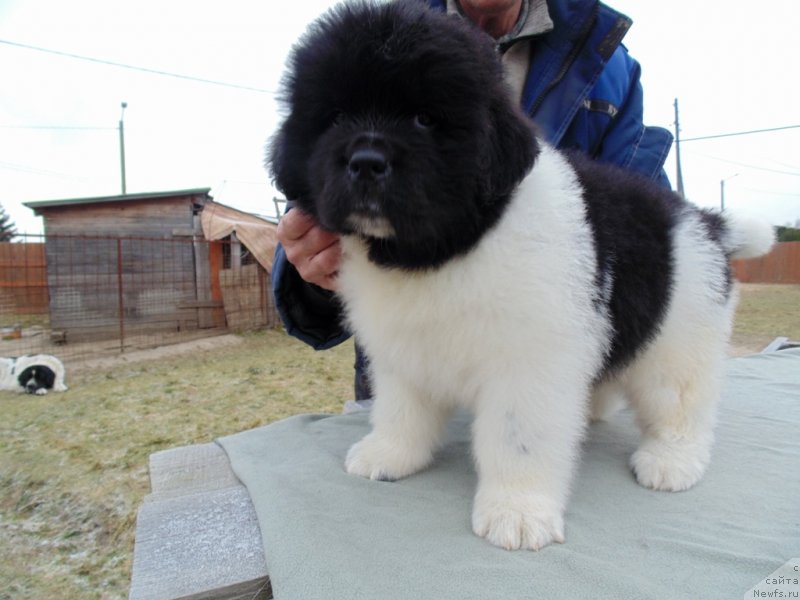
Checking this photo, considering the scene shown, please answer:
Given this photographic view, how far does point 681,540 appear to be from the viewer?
5.19 feet

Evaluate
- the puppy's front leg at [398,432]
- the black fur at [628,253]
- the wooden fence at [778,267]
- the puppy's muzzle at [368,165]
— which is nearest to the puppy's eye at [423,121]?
the puppy's muzzle at [368,165]

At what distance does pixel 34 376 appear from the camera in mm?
7711

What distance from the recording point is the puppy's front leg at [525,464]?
1560 mm

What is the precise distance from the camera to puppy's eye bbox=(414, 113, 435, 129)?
1.47 meters

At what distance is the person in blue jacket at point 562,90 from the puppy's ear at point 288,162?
63cm

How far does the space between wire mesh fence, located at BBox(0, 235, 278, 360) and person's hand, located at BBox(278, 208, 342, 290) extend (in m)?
9.66

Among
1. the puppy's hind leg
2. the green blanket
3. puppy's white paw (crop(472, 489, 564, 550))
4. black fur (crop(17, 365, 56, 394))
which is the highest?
the puppy's hind leg

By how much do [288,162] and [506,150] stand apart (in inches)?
26.7

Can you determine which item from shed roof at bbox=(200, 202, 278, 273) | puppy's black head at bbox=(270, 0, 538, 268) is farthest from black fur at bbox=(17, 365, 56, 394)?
puppy's black head at bbox=(270, 0, 538, 268)

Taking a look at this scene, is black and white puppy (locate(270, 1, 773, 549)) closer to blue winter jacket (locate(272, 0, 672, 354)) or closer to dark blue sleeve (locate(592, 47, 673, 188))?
blue winter jacket (locate(272, 0, 672, 354))

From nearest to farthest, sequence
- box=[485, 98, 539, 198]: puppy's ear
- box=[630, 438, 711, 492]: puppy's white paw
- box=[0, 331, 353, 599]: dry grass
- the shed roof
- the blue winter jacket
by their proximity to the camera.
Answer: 1. box=[485, 98, 539, 198]: puppy's ear
2. box=[630, 438, 711, 492]: puppy's white paw
3. the blue winter jacket
4. box=[0, 331, 353, 599]: dry grass
5. the shed roof

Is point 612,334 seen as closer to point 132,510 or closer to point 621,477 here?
point 621,477

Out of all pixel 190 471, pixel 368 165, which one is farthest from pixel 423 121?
pixel 190 471

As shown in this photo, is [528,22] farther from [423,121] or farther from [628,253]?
[423,121]
